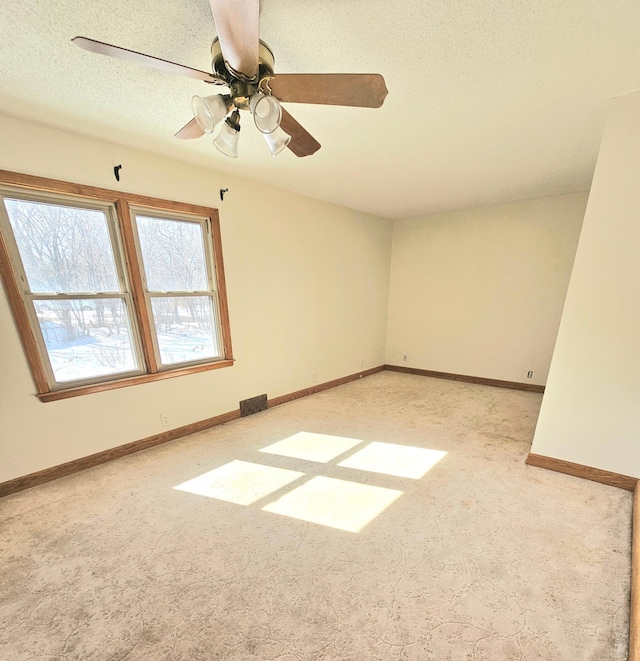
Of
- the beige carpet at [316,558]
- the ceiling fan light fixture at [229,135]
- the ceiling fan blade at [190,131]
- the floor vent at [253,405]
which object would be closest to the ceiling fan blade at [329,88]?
the ceiling fan light fixture at [229,135]

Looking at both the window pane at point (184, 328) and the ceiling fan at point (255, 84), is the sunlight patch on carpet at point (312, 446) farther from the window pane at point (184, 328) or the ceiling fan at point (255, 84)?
the ceiling fan at point (255, 84)

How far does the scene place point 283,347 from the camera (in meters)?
3.38

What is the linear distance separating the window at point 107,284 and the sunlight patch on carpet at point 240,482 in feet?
3.21

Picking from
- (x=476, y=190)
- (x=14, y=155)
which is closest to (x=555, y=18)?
(x=476, y=190)

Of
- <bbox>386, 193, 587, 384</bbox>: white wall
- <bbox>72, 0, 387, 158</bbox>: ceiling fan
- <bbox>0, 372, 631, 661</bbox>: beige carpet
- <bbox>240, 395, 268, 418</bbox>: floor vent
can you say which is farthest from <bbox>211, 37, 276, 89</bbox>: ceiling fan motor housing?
<bbox>386, 193, 587, 384</bbox>: white wall

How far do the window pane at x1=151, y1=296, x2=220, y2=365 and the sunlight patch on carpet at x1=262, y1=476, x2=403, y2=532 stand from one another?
5.22ft

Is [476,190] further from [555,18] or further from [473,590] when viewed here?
[473,590]

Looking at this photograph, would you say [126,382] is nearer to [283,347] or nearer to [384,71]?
[283,347]

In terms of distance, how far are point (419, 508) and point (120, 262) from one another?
2.83 meters

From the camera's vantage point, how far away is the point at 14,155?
1.75m

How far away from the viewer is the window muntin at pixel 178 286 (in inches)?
94.0

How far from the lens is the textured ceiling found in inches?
41.5

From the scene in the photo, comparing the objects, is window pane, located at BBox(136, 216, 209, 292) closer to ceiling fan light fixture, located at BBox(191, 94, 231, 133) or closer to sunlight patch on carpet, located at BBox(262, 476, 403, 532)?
ceiling fan light fixture, located at BBox(191, 94, 231, 133)

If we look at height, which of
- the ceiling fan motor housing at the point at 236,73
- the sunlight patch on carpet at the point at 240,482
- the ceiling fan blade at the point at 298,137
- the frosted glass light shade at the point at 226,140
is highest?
the ceiling fan motor housing at the point at 236,73
